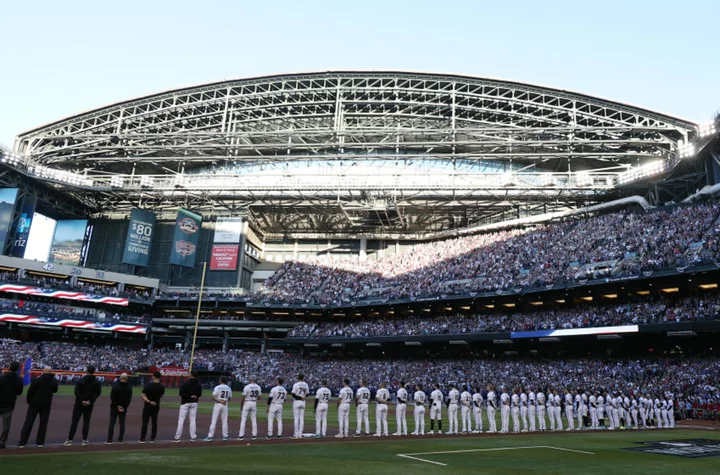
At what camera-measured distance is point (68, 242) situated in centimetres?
6856

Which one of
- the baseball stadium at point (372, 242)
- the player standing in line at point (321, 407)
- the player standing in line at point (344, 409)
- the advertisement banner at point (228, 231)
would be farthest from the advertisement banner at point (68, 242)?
the player standing in line at point (344, 409)

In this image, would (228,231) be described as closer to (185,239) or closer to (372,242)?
(185,239)

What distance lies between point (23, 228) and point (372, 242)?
146 ft

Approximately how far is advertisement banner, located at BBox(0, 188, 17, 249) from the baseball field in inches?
1946

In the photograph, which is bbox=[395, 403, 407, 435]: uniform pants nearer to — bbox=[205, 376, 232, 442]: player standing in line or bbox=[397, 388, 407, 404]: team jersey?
bbox=[397, 388, 407, 404]: team jersey

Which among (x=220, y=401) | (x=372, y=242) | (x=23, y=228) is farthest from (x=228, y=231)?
(x=220, y=401)

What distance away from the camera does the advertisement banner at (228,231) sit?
68562 millimetres

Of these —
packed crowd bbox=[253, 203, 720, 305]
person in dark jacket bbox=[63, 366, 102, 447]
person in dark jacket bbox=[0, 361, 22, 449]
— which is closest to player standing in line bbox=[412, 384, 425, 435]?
person in dark jacket bbox=[63, 366, 102, 447]

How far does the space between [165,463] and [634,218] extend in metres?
50.4

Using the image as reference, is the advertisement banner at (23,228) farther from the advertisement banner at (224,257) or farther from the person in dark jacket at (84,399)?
the person in dark jacket at (84,399)

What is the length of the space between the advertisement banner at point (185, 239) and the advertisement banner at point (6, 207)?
17.8 m

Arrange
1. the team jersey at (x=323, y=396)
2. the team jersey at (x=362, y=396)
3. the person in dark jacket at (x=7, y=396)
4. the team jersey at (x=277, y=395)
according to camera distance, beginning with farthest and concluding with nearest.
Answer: the team jersey at (x=362, y=396) → the team jersey at (x=323, y=396) → the team jersey at (x=277, y=395) → the person in dark jacket at (x=7, y=396)

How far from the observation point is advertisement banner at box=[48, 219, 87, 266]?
66.9 m

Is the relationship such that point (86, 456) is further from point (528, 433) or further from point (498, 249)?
point (498, 249)
